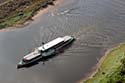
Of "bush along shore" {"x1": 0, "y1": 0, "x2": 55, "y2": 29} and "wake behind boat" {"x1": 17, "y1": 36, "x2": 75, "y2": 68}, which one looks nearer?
"wake behind boat" {"x1": 17, "y1": 36, "x2": 75, "y2": 68}

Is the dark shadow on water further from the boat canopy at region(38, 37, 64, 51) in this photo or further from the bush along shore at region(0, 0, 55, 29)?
the bush along shore at region(0, 0, 55, 29)

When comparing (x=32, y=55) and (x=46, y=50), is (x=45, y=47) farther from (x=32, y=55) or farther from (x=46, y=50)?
(x=32, y=55)

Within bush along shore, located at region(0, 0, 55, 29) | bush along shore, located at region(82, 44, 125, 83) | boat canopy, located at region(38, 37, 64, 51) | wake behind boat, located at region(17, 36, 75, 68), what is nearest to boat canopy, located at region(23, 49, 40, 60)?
wake behind boat, located at region(17, 36, 75, 68)

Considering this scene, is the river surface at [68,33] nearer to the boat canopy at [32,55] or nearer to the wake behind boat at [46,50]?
the wake behind boat at [46,50]

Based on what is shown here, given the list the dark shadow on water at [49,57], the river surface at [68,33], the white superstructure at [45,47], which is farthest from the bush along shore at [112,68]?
the white superstructure at [45,47]

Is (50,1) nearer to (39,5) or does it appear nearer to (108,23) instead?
(39,5)
